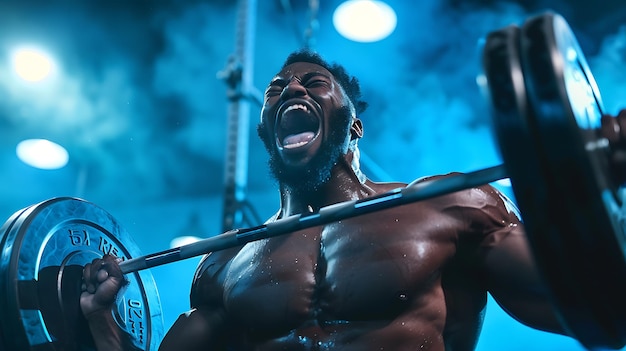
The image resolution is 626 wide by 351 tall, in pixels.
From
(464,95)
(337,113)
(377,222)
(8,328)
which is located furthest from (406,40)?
(8,328)

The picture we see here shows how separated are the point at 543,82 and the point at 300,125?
0.97m

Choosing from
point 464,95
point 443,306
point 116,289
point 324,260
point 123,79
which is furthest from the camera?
point 123,79

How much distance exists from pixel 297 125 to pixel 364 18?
1328mm

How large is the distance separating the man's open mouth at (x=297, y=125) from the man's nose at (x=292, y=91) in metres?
0.03

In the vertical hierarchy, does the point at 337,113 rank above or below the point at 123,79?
below

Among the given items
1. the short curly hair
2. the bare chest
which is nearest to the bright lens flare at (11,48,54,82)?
the short curly hair

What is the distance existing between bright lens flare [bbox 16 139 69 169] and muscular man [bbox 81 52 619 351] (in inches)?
115

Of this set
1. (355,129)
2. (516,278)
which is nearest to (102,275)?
(355,129)

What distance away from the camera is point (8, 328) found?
1.46 meters

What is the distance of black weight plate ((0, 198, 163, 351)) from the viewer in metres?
1.47

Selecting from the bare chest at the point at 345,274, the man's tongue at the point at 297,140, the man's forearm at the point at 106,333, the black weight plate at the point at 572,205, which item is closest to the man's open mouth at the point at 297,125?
the man's tongue at the point at 297,140

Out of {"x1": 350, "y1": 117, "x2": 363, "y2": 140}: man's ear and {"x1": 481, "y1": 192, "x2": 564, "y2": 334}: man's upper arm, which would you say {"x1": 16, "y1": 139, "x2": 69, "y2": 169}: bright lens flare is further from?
{"x1": 481, "y1": 192, "x2": 564, "y2": 334}: man's upper arm

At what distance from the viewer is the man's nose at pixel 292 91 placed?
6.05 ft

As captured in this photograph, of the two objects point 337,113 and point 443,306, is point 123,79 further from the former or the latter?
point 443,306
